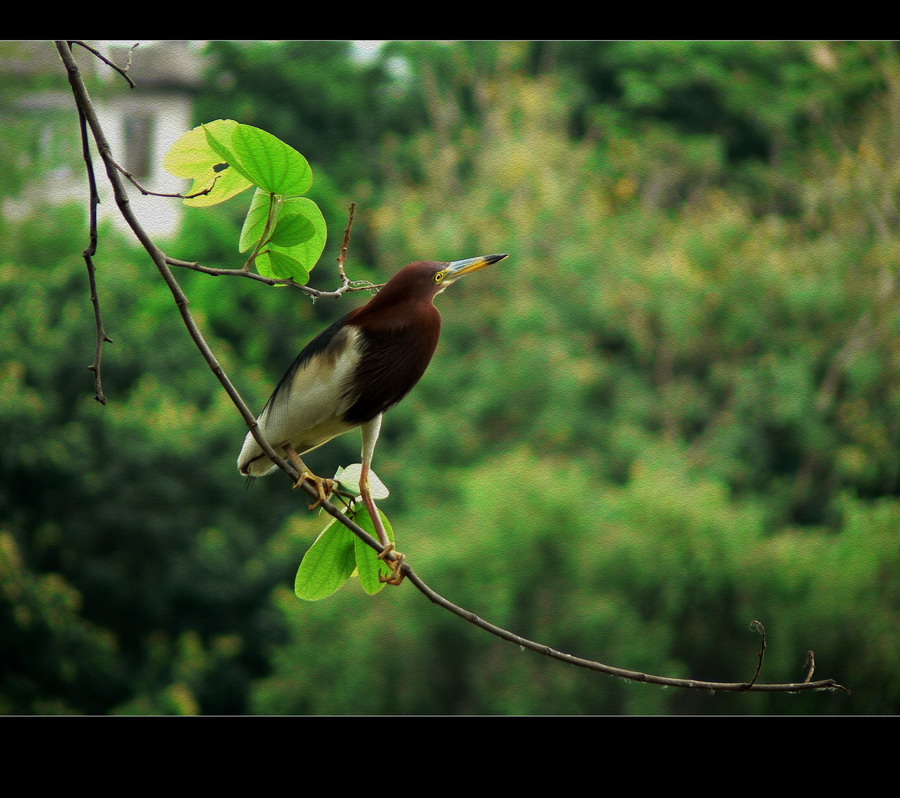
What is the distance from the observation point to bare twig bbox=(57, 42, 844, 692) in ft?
2.65

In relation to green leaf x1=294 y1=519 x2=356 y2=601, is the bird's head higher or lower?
higher

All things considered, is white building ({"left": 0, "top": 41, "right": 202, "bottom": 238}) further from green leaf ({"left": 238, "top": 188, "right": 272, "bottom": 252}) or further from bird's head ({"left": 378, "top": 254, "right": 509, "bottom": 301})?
bird's head ({"left": 378, "top": 254, "right": 509, "bottom": 301})

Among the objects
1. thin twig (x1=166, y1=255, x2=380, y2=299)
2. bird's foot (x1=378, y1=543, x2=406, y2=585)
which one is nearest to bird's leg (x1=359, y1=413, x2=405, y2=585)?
bird's foot (x1=378, y1=543, x2=406, y2=585)

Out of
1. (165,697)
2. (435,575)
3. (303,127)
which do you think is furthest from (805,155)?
(165,697)

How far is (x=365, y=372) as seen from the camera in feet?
2.98

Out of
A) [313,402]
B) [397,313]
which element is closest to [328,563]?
[313,402]

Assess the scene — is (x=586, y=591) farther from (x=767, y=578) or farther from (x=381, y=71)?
(x=381, y=71)

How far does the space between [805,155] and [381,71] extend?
154 inches

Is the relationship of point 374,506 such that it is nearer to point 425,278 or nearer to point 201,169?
point 425,278

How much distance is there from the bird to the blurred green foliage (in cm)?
569

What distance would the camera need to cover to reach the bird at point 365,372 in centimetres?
88

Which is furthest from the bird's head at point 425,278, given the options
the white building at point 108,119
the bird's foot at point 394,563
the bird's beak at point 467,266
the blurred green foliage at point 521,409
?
the white building at point 108,119

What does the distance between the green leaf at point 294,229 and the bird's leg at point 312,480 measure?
193 mm

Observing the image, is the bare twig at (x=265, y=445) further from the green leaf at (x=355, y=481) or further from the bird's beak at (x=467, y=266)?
the bird's beak at (x=467, y=266)
